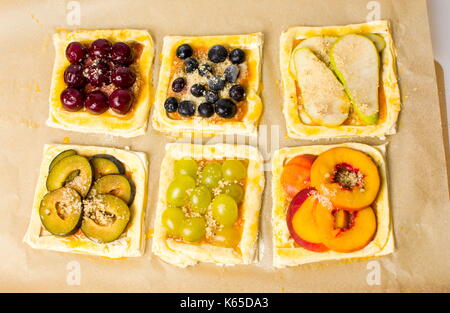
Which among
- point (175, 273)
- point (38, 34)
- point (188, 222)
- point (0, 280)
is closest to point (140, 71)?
point (38, 34)

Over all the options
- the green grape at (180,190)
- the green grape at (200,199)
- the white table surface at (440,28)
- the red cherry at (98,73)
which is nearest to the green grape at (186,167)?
the green grape at (180,190)

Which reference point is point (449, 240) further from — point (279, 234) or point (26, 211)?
point (26, 211)

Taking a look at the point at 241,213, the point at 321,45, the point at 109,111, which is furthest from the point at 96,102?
the point at 321,45

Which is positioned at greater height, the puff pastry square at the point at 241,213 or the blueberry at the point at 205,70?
the blueberry at the point at 205,70

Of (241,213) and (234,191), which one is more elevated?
(234,191)

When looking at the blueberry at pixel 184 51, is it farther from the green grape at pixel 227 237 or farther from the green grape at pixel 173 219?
the green grape at pixel 227 237

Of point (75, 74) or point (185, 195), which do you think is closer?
point (185, 195)

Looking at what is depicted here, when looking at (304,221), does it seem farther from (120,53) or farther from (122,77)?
(120,53)
